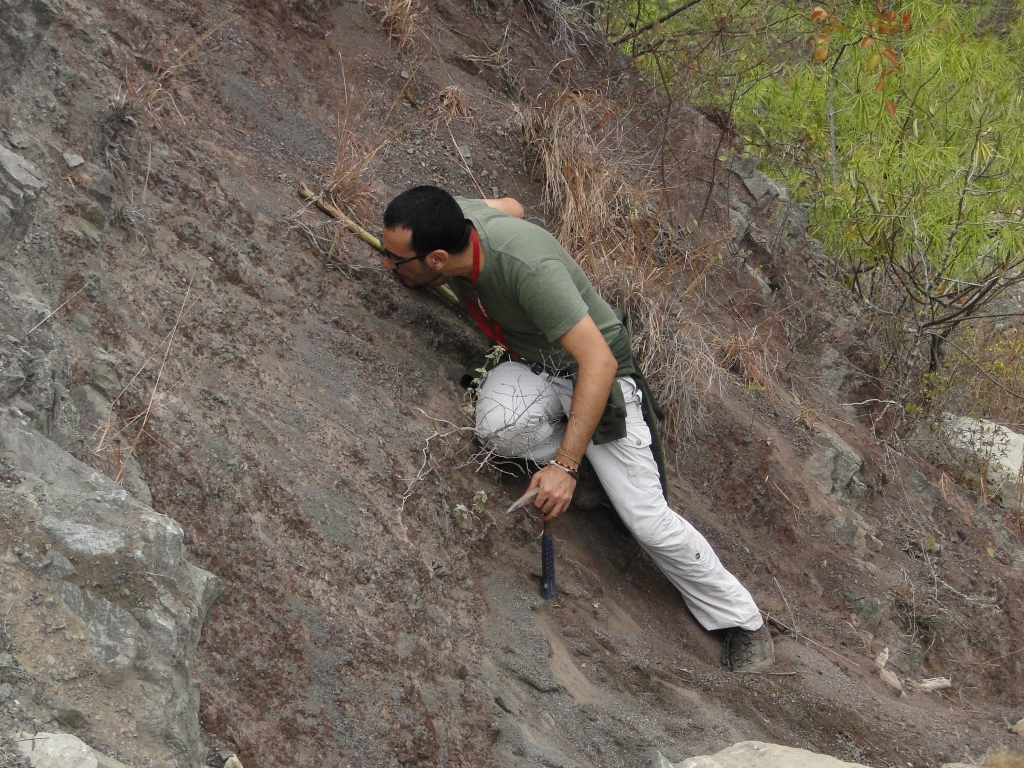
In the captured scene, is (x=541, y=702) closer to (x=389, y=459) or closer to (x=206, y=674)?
(x=389, y=459)

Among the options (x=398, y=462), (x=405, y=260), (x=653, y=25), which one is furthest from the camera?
(x=653, y=25)

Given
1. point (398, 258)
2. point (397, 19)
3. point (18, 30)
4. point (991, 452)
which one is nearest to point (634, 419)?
point (398, 258)

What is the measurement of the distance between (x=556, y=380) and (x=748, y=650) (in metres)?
1.35

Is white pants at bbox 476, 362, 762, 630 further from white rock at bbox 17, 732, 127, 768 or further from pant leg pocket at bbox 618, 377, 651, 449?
white rock at bbox 17, 732, 127, 768

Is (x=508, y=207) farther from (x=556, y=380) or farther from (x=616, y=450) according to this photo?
(x=616, y=450)

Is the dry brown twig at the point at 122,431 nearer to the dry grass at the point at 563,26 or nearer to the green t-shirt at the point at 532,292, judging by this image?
the green t-shirt at the point at 532,292

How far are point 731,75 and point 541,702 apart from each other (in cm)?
489

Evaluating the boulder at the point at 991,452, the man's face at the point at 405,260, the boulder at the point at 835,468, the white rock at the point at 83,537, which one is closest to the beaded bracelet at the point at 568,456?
the man's face at the point at 405,260

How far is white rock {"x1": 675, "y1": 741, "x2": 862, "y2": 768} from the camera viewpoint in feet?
10.3

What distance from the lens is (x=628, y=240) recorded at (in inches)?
201

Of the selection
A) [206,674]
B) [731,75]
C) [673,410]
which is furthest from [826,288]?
[206,674]

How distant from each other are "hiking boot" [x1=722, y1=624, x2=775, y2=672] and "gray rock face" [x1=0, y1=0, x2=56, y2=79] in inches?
131

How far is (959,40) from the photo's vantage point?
26.9 feet

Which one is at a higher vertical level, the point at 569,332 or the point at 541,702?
the point at 569,332
